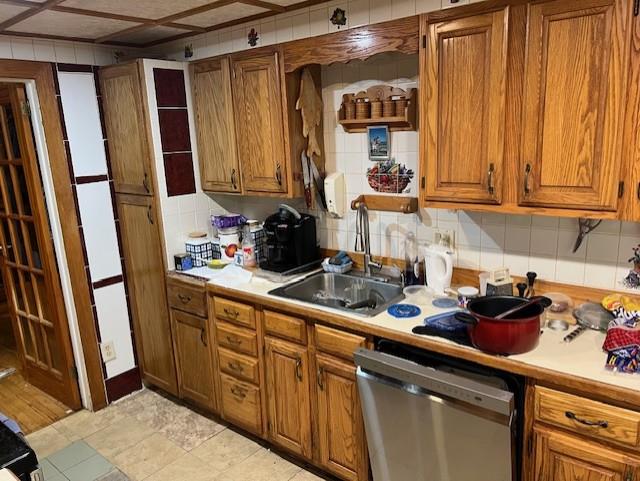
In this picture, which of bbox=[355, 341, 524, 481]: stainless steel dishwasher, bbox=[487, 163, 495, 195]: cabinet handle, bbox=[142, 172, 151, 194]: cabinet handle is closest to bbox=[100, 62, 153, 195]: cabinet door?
bbox=[142, 172, 151, 194]: cabinet handle

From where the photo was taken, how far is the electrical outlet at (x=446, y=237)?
2.29m

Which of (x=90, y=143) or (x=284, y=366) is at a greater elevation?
(x=90, y=143)

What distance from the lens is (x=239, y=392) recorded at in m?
2.60

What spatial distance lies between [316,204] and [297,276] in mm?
443

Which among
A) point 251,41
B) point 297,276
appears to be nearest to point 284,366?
point 297,276

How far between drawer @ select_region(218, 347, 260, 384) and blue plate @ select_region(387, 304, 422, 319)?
0.81 meters

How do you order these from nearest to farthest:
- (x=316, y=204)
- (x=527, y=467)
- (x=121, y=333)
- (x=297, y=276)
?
(x=527, y=467) < (x=297, y=276) < (x=316, y=204) < (x=121, y=333)

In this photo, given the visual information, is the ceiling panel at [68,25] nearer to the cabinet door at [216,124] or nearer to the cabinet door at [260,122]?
the cabinet door at [216,124]

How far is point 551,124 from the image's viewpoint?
5.51 ft

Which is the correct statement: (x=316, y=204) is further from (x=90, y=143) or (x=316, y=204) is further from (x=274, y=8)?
(x=90, y=143)

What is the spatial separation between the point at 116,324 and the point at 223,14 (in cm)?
197

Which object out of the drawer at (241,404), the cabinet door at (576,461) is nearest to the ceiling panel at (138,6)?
the drawer at (241,404)

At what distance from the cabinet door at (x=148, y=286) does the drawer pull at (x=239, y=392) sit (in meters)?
0.55

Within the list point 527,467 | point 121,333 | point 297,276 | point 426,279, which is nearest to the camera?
point 527,467
